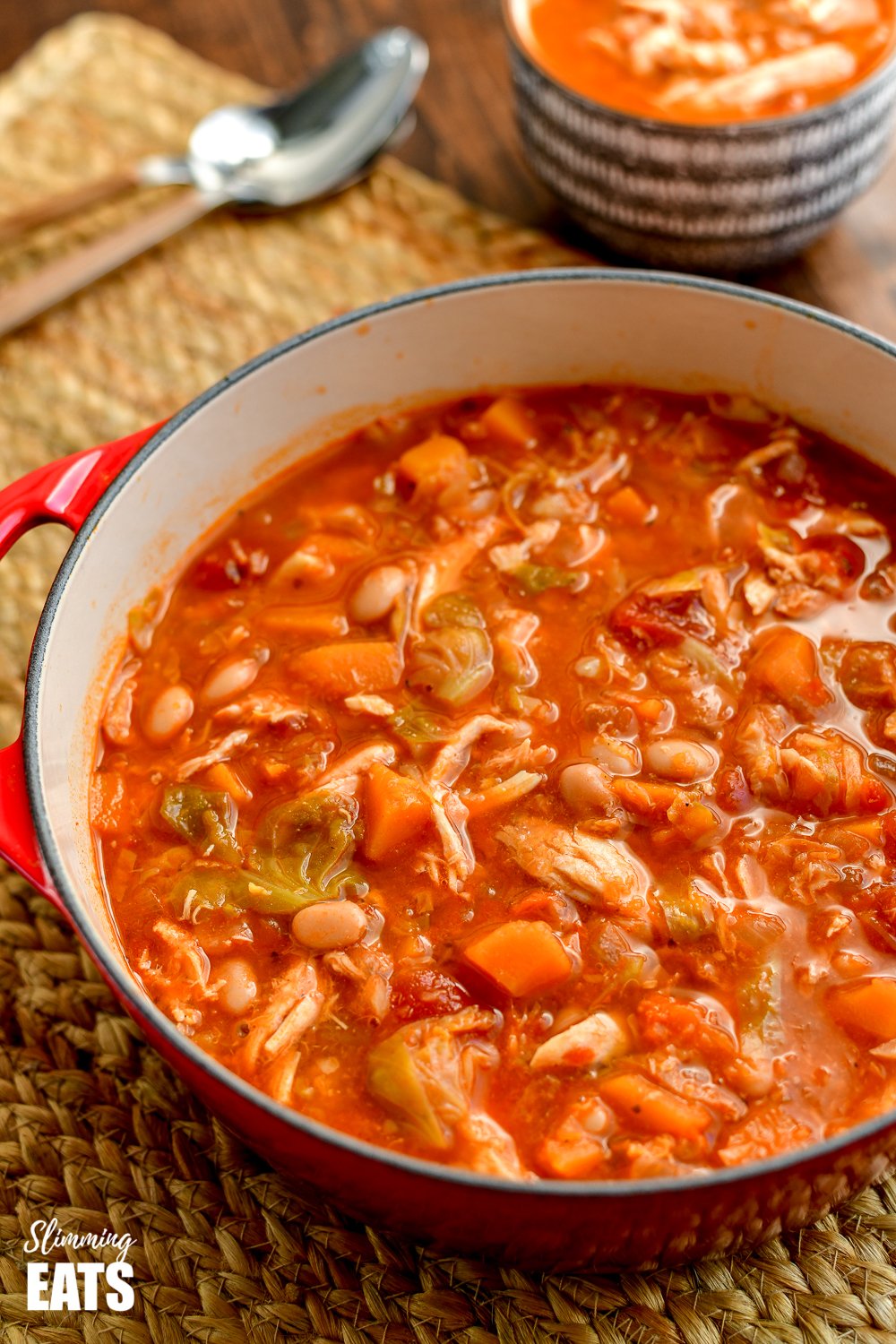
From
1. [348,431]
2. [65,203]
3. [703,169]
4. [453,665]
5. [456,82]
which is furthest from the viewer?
[456,82]

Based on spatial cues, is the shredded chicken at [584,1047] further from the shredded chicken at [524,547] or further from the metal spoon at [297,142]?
the metal spoon at [297,142]

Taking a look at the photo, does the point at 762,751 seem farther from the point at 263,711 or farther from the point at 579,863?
the point at 263,711

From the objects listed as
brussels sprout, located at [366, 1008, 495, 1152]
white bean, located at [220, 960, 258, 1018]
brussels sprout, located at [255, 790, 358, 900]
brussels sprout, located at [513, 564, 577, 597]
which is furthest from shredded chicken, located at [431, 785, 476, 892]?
brussels sprout, located at [513, 564, 577, 597]

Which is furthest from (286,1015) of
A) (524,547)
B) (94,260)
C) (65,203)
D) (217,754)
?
(65,203)

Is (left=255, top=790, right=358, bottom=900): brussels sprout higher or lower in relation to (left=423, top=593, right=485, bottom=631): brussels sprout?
lower

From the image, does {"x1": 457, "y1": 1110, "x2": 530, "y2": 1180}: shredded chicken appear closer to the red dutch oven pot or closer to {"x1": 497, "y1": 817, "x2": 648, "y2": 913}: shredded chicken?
the red dutch oven pot

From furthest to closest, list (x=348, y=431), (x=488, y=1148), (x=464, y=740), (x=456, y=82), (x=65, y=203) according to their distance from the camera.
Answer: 1. (x=456, y=82)
2. (x=65, y=203)
3. (x=348, y=431)
4. (x=464, y=740)
5. (x=488, y=1148)
